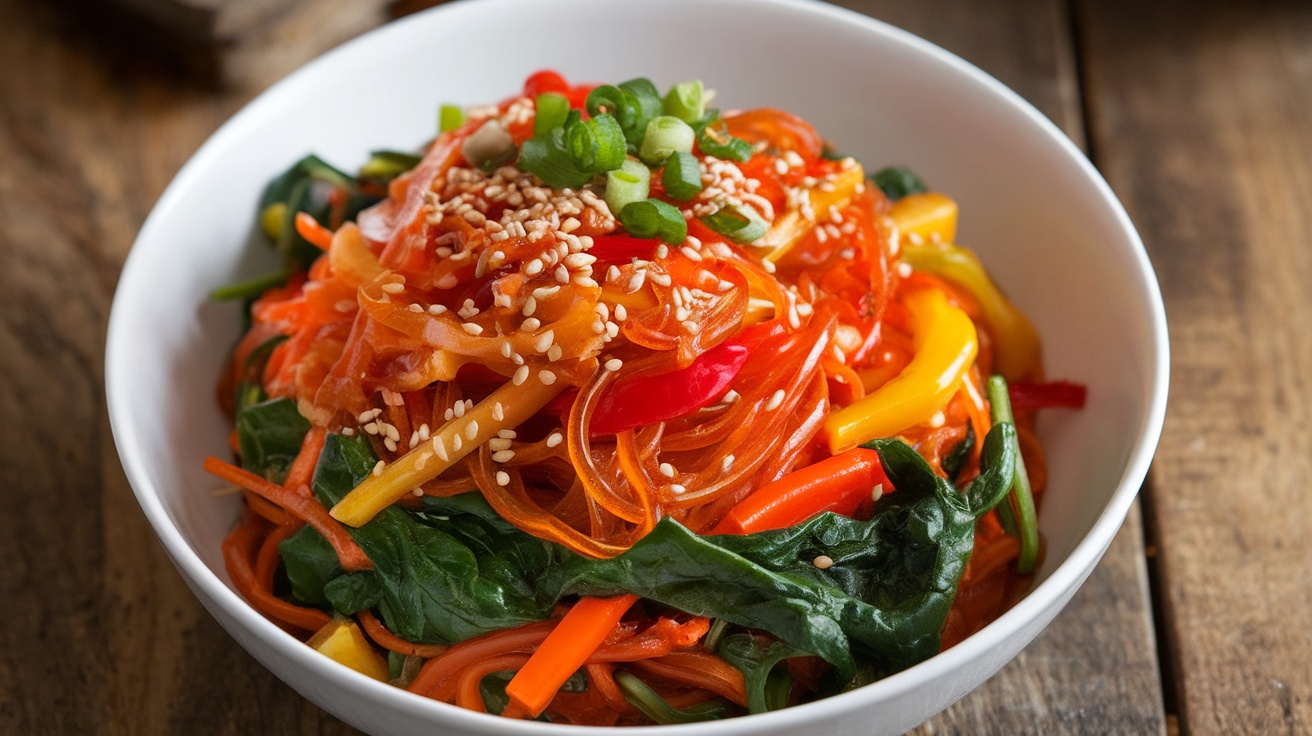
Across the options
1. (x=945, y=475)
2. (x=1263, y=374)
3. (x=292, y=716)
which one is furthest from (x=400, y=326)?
(x=1263, y=374)

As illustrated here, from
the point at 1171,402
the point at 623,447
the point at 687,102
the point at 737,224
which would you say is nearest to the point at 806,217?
the point at 737,224

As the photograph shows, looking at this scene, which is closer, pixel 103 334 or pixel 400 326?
pixel 400 326

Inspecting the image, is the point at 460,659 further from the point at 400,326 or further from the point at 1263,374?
the point at 1263,374

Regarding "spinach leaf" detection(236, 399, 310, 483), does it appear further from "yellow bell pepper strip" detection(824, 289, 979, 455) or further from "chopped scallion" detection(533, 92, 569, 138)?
"yellow bell pepper strip" detection(824, 289, 979, 455)

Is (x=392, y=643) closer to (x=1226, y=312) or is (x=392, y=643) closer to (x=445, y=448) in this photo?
(x=445, y=448)

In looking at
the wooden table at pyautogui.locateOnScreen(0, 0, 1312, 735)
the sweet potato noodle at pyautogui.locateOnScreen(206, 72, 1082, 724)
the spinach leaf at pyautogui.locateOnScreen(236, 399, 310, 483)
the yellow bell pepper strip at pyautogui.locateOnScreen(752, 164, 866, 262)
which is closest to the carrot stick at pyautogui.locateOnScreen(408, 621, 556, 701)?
the sweet potato noodle at pyautogui.locateOnScreen(206, 72, 1082, 724)

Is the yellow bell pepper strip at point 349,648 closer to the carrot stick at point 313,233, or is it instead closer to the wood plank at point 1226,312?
the carrot stick at point 313,233

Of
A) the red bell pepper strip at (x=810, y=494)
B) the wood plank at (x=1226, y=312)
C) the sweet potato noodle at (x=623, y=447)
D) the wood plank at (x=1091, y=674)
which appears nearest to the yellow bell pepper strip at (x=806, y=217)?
the sweet potato noodle at (x=623, y=447)
